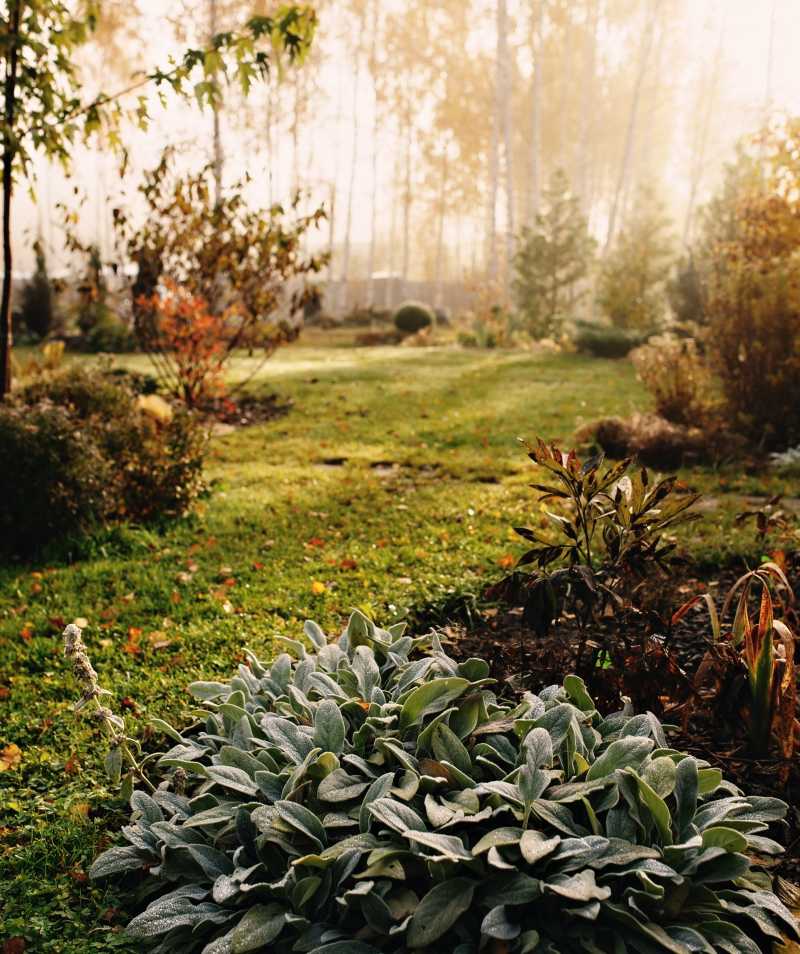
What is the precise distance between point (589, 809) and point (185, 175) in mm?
7949

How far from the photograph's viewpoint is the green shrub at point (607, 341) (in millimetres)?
14852

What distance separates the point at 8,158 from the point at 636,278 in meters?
15.2

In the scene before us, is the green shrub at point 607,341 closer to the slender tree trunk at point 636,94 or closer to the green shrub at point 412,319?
the green shrub at point 412,319

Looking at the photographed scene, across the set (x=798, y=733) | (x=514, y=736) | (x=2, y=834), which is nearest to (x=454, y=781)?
(x=514, y=736)

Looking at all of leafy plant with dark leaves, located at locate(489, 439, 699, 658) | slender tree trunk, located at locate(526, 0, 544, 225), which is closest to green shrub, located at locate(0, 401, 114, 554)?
leafy plant with dark leaves, located at locate(489, 439, 699, 658)

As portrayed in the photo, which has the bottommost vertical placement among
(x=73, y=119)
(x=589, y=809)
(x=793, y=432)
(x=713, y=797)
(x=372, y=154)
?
(x=713, y=797)

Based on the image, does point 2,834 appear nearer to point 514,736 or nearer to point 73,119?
point 514,736

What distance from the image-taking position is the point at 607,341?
1485 cm

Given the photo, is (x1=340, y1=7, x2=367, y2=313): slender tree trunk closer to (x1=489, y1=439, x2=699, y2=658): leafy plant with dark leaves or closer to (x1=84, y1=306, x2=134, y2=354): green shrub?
(x1=84, y1=306, x2=134, y2=354): green shrub

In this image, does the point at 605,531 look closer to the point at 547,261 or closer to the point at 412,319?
the point at 547,261

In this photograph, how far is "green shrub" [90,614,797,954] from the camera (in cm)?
171

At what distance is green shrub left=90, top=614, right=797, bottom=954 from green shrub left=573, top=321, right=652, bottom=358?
13.3 meters

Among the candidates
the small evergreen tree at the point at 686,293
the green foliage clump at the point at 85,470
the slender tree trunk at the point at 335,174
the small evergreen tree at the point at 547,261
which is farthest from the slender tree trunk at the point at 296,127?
the green foliage clump at the point at 85,470

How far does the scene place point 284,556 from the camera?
15.5ft
